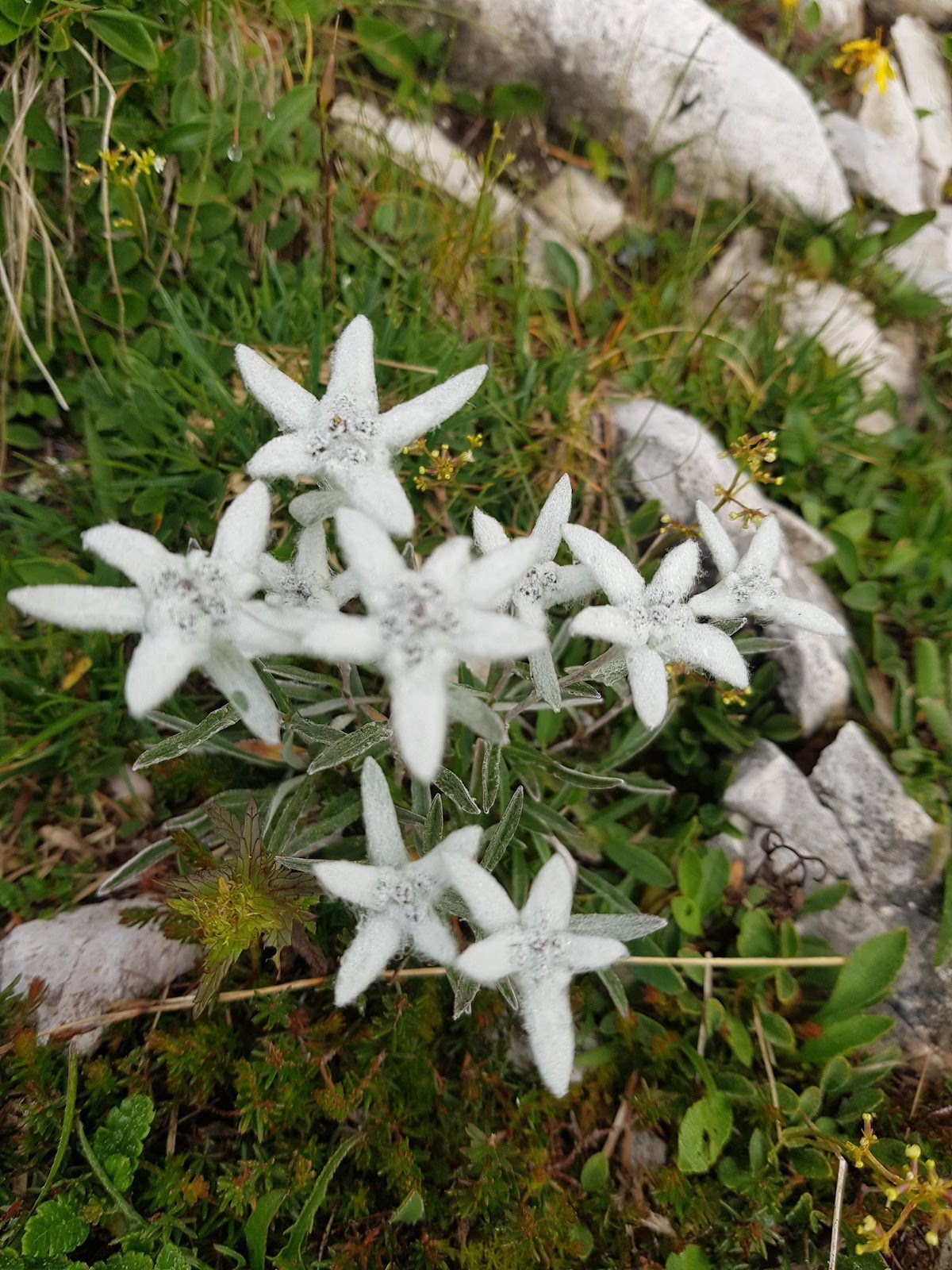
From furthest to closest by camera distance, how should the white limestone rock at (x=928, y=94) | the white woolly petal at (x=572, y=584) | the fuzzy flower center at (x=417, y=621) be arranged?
the white limestone rock at (x=928, y=94), the white woolly petal at (x=572, y=584), the fuzzy flower center at (x=417, y=621)

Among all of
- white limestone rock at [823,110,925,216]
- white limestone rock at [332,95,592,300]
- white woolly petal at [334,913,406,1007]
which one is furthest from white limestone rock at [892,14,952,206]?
white woolly petal at [334,913,406,1007]

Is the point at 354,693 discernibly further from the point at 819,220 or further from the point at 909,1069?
the point at 819,220

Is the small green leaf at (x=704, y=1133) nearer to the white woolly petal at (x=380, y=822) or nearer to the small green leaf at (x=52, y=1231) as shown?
the white woolly petal at (x=380, y=822)

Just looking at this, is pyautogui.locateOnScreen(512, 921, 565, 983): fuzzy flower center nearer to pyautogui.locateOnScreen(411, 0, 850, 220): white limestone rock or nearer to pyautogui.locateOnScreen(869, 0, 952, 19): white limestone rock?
pyautogui.locateOnScreen(411, 0, 850, 220): white limestone rock

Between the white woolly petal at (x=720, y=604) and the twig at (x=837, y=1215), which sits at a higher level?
the white woolly petal at (x=720, y=604)

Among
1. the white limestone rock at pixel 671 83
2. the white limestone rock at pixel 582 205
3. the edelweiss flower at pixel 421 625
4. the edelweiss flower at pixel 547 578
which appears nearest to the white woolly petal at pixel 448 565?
the edelweiss flower at pixel 421 625

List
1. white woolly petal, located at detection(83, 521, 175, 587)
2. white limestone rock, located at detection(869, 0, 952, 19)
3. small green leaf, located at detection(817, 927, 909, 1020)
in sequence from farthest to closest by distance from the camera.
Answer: white limestone rock, located at detection(869, 0, 952, 19)
small green leaf, located at detection(817, 927, 909, 1020)
white woolly petal, located at detection(83, 521, 175, 587)

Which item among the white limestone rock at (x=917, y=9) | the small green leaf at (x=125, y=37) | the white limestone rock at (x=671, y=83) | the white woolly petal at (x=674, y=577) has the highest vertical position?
the white limestone rock at (x=917, y=9)
